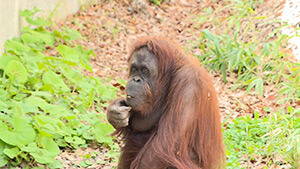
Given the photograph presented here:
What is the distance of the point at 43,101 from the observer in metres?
4.25

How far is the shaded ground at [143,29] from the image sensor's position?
5887 mm

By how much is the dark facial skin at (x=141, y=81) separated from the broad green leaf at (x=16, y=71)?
1538 mm

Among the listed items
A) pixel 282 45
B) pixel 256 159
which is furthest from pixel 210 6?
pixel 256 159

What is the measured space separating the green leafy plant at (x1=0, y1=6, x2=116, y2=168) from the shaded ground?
0.53 m

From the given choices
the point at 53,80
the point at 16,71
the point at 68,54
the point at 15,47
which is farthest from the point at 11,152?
the point at 68,54

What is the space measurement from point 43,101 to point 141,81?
1.19 metres

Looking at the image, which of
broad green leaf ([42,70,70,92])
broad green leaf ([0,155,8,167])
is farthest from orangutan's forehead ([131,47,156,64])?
broad green leaf ([42,70,70,92])

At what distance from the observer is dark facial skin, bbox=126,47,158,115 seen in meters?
3.44

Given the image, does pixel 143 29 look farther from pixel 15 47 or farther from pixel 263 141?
pixel 263 141

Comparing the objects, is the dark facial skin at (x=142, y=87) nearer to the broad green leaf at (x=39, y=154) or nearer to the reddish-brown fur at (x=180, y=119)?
the reddish-brown fur at (x=180, y=119)

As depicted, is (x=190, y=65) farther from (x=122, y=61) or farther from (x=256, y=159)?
(x=122, y=61)

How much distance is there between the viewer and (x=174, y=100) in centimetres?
334

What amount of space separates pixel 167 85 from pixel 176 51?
0.29 m

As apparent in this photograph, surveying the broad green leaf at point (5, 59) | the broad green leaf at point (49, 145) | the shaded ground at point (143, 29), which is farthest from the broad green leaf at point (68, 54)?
the broad green leaf at point (49, 145)
